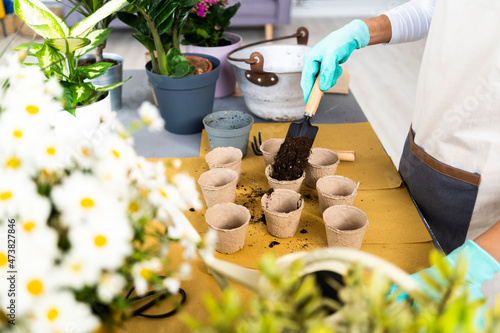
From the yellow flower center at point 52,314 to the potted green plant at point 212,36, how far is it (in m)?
1.22

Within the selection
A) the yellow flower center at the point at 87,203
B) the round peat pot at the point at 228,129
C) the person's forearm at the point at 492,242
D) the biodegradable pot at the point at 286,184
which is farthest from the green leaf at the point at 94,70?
the person's forearm at the point at 492,242

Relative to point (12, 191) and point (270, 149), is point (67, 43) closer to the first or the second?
point (270, 149)

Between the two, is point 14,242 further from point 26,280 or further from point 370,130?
point 370,130

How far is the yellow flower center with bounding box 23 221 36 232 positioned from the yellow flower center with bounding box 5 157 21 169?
0.18 ft

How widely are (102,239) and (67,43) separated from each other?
0.69 meters

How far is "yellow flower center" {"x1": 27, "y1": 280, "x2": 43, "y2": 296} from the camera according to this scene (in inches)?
11.5

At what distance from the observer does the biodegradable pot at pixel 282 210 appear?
2.41 ft

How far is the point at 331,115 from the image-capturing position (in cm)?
132

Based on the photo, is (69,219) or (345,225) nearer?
(69,219)

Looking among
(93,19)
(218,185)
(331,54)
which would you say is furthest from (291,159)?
(93,19)

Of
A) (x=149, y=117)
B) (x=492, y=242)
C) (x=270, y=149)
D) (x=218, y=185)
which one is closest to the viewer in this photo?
(x=149, y=117)

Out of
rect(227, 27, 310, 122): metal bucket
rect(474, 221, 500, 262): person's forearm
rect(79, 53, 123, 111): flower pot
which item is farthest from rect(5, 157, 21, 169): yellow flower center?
rect(79, 53, 123, 111): flower pot

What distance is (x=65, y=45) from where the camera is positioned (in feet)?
2.78

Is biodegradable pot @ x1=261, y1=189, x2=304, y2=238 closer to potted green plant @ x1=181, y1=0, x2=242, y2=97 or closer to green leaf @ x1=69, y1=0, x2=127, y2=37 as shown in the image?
green leaf @ x1=69, y1=0, x2=127, y2=37
